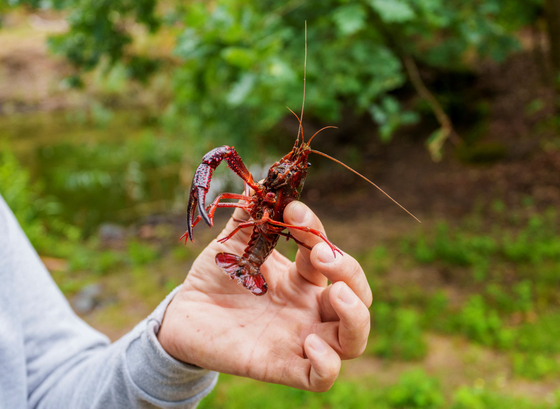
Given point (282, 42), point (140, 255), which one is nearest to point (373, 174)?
point (140, 255)

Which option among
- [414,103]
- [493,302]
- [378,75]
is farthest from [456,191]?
[378,75]

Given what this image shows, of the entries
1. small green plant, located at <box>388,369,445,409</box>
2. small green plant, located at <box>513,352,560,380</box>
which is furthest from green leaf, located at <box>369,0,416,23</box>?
small green plant, located at <box>513,352,560,380</box>

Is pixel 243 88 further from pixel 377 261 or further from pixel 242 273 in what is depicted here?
pixel 377 261

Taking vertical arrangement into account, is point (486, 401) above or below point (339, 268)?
below

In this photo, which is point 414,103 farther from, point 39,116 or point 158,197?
point 39,116

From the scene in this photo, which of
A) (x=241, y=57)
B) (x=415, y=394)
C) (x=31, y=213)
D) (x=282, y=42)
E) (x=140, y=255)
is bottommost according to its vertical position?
(x=415, y=394)

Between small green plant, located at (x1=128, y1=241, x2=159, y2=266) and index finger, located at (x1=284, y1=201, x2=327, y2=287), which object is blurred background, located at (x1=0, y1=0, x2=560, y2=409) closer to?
small green plant, located at (x1=128, y1=241, x2=159, y2=266)
